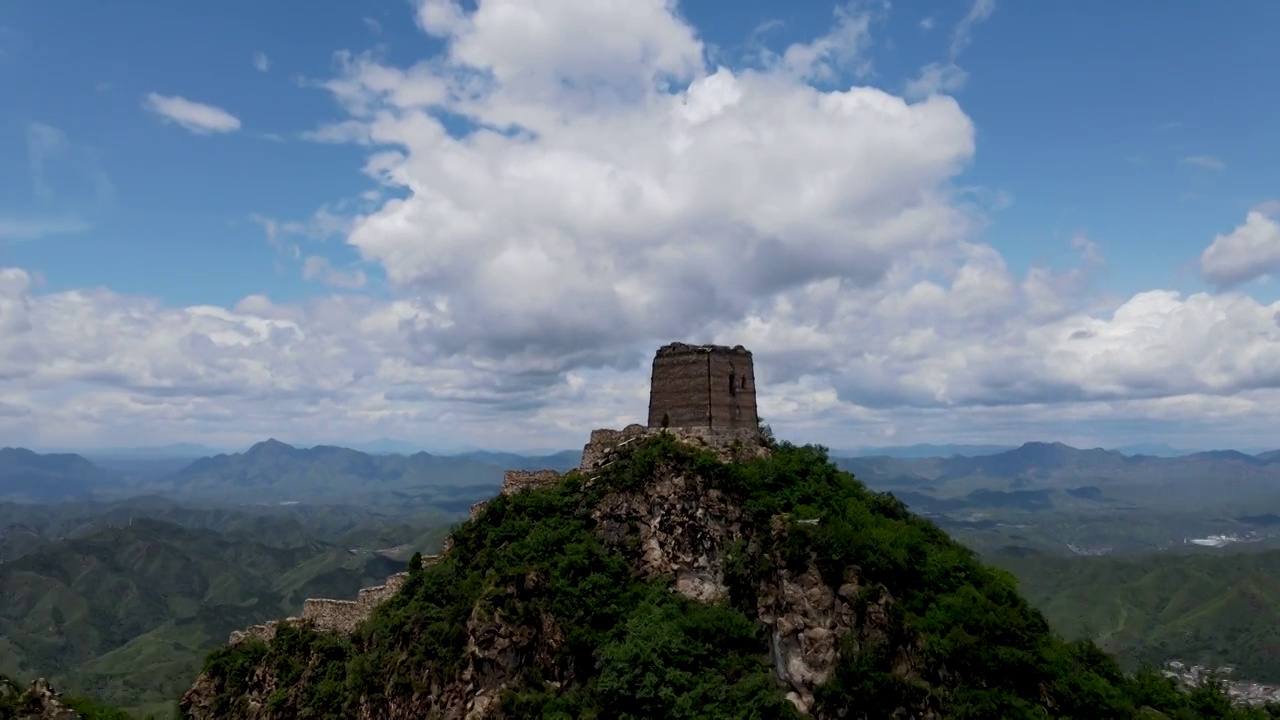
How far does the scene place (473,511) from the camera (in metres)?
38.8

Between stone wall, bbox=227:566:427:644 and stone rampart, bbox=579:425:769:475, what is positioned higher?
stone rampart, bbox=579:425:769:475

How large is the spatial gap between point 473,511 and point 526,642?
31.4ft

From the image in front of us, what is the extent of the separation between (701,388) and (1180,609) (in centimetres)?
17425

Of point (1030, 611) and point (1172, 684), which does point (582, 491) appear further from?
point (1172, 684)

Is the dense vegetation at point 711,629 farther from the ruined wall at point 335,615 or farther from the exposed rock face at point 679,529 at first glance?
the ruined wall at point 335,615

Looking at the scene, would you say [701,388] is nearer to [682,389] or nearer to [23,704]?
[682,389]

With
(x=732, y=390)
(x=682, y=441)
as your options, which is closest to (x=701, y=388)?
(x=732, y=390)

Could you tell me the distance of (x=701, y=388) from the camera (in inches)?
1453

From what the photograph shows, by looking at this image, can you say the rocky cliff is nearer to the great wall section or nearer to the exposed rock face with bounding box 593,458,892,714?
the great wall section

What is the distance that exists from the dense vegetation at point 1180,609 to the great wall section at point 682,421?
11364cm

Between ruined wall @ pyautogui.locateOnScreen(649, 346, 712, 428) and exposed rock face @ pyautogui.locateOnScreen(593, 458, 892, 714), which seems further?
ruined wall @ pyautogui.locateOnScreen(649, 346, 712, 428)

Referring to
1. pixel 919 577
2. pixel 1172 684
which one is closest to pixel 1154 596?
pixel 1172 684

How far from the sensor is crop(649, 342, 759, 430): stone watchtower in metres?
36.9

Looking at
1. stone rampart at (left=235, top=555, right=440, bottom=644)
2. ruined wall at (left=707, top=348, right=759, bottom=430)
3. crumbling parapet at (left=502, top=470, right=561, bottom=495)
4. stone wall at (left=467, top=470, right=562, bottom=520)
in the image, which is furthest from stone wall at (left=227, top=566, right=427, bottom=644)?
ruined wall at (left=707, top=348, right=759, bottom=430)
